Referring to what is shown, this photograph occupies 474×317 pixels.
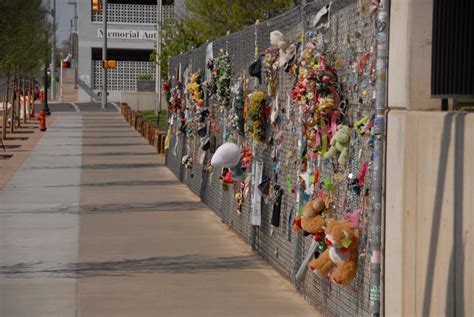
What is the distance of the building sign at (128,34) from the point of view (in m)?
80.4

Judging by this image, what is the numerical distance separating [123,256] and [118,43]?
69.4 metres

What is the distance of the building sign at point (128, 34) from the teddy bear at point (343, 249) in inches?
2840

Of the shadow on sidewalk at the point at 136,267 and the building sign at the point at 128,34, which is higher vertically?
the building sign at the point at 128,34

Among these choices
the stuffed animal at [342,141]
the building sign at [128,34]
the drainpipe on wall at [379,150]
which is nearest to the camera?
the drainpipe on wall at [379,150]

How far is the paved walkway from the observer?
10.1 meters

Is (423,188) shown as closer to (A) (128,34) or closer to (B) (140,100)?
(B) (140,100)

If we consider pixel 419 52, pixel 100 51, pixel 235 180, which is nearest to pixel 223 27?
pixel 235 180

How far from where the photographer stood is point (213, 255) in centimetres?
1288

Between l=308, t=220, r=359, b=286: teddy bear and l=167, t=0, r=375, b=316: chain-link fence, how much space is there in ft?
0.18

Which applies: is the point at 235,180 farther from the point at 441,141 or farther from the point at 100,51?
the point at 100,51

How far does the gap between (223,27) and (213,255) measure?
16.1 meters

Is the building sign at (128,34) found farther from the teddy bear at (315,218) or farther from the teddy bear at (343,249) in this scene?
the teddy bear at (343,249)

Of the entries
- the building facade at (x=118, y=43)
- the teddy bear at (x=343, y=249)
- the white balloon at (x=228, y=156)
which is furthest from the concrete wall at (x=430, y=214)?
the building facade at (x=118, y=43)

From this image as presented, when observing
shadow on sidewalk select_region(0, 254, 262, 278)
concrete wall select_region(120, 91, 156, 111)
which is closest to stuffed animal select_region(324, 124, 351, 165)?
shadow on sidewalk select_region(0, 254, 262, 278)
